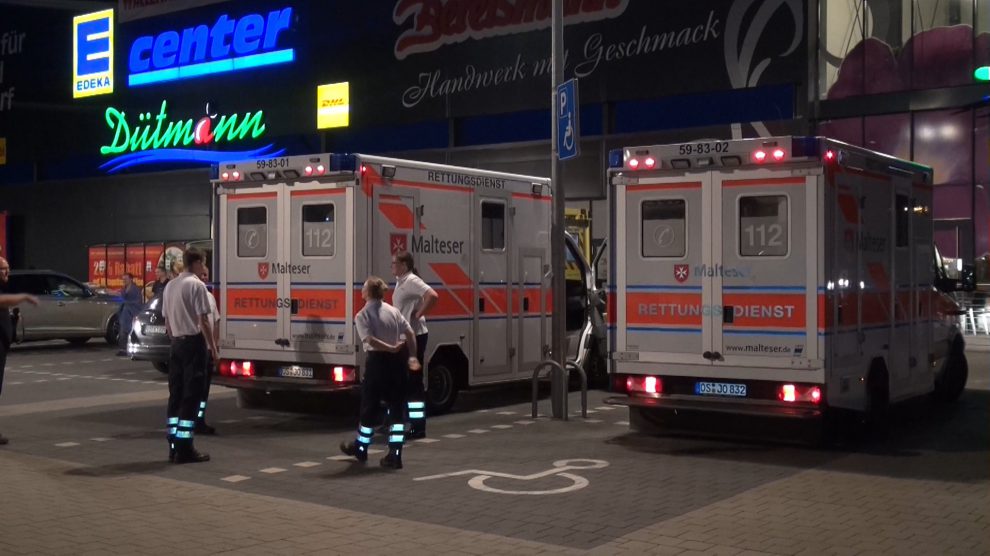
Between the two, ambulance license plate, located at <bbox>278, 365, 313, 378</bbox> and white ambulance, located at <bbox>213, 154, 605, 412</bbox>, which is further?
ambulance license plate, located at <bbox>278, 365, 313, 378</bbox>

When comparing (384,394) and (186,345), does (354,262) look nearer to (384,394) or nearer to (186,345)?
(186,345)

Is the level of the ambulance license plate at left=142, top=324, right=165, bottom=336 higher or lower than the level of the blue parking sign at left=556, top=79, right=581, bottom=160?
lower

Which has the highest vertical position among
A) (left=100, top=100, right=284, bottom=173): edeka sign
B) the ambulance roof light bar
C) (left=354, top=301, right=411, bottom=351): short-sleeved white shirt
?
(left=100, top=100, right=284, bottom=173): edeka sign

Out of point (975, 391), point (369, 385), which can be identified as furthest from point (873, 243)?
point (975, 391)

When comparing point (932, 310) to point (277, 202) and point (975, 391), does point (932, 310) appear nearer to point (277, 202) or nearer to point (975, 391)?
point (975, 391)

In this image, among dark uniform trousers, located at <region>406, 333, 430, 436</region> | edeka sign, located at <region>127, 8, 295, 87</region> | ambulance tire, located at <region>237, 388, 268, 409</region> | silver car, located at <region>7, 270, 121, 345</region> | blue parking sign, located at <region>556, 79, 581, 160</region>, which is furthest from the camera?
edeka sign, located at <region>127, 8, 295, 87</region>

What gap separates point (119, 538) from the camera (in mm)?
7465

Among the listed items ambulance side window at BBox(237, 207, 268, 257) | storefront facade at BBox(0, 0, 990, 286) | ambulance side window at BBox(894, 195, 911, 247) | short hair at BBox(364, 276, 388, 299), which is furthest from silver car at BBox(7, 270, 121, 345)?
ambulance side window at BBox(894, 195, 911, 247)

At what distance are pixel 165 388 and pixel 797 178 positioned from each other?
10120mm

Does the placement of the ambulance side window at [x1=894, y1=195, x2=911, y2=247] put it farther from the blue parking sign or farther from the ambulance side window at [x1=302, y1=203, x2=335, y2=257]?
the ambulance side window at [x1=302, y1=203, x2=335, y2=257]

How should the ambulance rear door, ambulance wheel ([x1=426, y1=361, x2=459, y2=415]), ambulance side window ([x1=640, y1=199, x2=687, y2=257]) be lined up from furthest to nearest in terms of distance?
ambulance wheel ([x1=426, y1=361, x2=459, y2=415]) < the ambulance rear door < ambulance side window ([x1=640, y1=199, x2=687, y2=257])

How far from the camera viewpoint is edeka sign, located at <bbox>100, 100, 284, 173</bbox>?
1341 inches

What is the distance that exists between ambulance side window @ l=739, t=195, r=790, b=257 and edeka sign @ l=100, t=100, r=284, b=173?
23.8 metres

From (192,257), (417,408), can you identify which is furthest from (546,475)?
(192,257)
